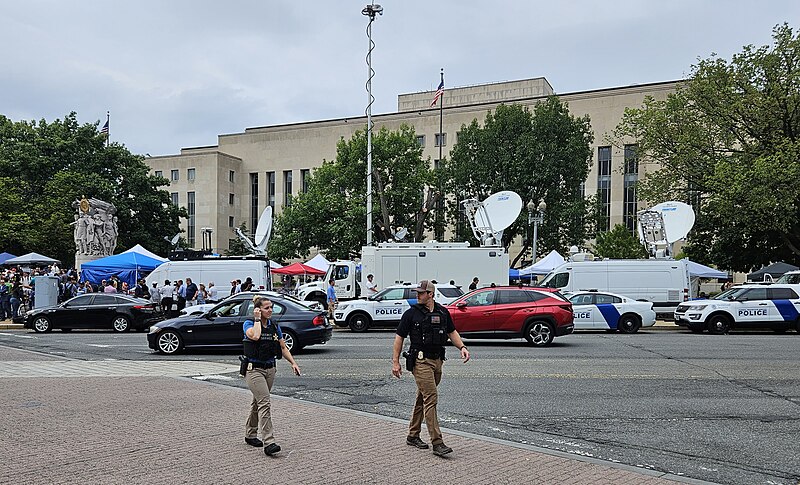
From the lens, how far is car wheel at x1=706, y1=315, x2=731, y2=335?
23406 mm

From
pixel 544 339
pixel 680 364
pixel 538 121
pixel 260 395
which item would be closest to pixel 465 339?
pixel 544 339

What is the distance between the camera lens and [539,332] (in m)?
18.5

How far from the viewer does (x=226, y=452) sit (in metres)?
7.32

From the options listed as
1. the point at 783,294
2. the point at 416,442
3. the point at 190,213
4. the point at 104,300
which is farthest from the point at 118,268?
the point at 190,213

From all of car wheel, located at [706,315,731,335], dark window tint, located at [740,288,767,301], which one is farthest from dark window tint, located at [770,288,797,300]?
car wheel, located at [706,315,731,335]

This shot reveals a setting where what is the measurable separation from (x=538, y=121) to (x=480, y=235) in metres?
16.1

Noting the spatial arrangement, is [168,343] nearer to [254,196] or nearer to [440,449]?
[440,449]

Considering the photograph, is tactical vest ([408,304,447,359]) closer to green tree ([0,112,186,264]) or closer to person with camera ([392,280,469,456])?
person with camera ([392,280,469,456])

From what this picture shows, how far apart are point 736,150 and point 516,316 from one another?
23.8 meters

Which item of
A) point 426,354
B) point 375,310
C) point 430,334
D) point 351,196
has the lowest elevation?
point 375,310

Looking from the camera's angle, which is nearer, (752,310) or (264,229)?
(752,310)

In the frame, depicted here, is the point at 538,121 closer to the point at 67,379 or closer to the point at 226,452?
the point at 67,379

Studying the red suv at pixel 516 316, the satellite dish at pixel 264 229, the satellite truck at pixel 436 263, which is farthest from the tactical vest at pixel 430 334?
the satellite dish at pixel 264 229

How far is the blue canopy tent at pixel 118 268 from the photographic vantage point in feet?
109
